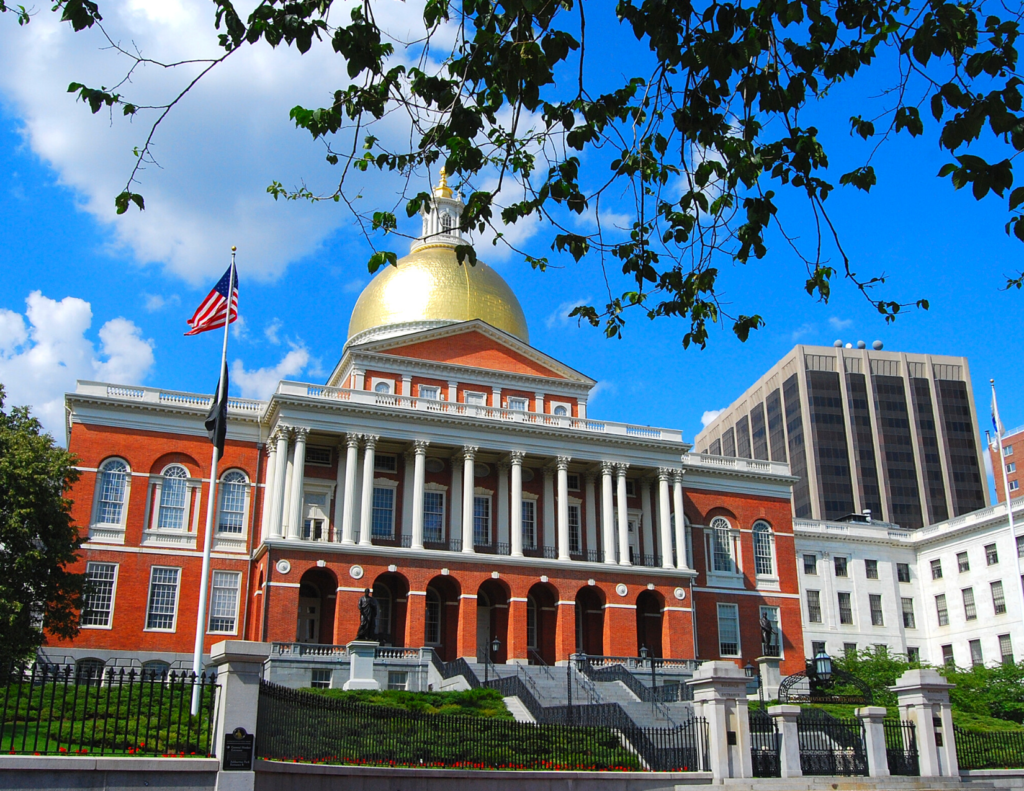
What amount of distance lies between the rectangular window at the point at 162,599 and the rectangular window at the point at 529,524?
16764mm

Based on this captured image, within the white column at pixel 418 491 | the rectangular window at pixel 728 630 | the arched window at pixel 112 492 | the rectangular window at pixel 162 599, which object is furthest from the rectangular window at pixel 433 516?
the rectangular window at pixel 728 630

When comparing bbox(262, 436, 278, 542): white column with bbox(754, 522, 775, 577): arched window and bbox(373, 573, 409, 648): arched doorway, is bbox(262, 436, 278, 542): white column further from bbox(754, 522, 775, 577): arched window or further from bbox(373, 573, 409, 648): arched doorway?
Answer: bbox(754, 522, 775, 577): arched window

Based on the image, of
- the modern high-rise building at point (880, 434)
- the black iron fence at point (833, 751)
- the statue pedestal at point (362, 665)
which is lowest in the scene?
the black iron fence at point (833, 751)

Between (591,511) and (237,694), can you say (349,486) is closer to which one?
(591,511)

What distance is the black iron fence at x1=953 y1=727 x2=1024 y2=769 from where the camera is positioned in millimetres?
26797

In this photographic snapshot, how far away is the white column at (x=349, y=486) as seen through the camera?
4550 centimetres

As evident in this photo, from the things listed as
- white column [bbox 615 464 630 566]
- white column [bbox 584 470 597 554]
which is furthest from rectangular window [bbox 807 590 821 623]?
white column [bbox 584 470 597 554]

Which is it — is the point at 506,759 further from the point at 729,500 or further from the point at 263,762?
the point at 729,500

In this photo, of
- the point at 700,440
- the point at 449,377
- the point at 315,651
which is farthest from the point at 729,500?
the point at 700,440

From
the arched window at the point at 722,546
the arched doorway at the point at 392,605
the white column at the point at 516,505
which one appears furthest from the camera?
the arched window at the point at 722,546

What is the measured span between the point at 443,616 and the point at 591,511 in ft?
32.1

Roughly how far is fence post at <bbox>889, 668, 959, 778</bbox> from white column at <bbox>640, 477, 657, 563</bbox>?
28.3 m

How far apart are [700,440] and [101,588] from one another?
118 m

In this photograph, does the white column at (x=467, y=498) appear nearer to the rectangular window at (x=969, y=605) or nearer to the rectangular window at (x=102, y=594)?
the rectangular window at (x=102, y=594)
